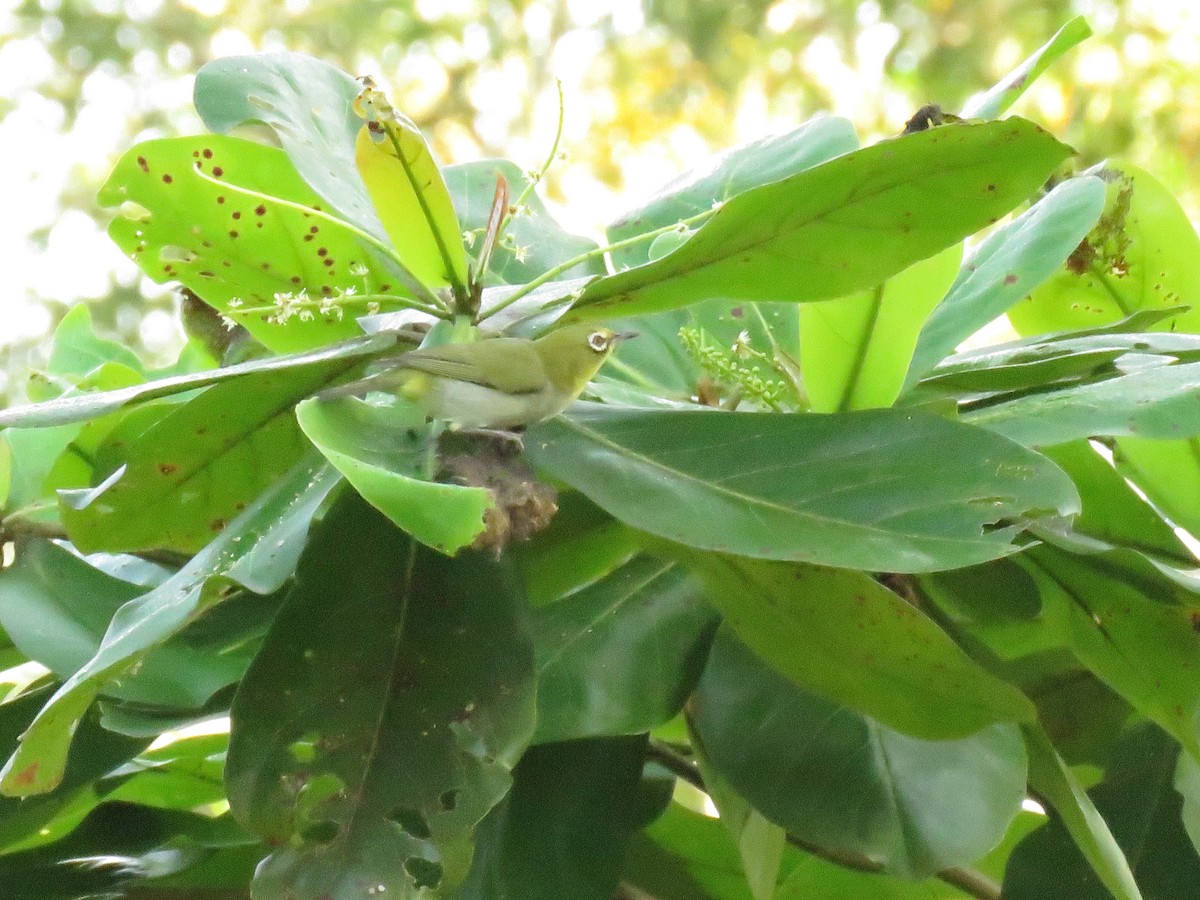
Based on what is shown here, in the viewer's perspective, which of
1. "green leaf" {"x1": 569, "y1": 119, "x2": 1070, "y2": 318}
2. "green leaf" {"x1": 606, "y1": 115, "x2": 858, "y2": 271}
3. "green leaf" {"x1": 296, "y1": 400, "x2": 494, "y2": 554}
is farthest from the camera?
"green leaf" {"x1": 606, "y1": 115, "x2": 858, "y2": 271}

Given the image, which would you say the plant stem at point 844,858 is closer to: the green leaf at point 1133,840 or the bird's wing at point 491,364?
the green leaf at point 1133,840

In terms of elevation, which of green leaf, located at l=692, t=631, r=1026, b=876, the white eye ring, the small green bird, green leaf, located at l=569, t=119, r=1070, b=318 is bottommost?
green leaf, located at l=692, t=631, r=1026, b=876

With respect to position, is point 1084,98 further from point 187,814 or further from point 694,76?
point 187,814

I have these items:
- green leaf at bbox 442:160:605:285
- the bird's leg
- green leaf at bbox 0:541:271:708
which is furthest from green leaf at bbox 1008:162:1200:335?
green leaf at bbox 0:541:271:708

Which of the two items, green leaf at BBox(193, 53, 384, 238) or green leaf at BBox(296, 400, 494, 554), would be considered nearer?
green leaf at BBox(296, 400, 494, 554)

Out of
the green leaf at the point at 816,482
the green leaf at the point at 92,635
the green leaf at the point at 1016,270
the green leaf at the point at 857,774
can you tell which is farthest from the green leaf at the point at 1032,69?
the green leaf at the point at 92,635

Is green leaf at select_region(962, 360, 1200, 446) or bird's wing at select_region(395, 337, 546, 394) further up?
bird's wing at select_region(395, 337, 546, 394)

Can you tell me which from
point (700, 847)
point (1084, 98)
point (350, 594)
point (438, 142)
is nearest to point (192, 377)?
point (350, 594)

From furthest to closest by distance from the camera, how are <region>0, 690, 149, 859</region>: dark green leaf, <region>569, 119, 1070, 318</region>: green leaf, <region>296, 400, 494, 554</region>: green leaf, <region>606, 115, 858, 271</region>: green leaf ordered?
<region>606, 115, 858, 271</region>: green leaf < <region>0, 690, 149, 859</region>: dark green leaf < <region>569, 119, 1070, 318</region>: green leaf < <region>296, 400, 494, 554</region>: green leaf

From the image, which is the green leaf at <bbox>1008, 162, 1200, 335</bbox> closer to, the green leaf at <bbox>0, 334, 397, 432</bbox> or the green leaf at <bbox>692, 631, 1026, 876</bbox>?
the green leaf at <bbox>692, 631, 1026, 876</bbox>
